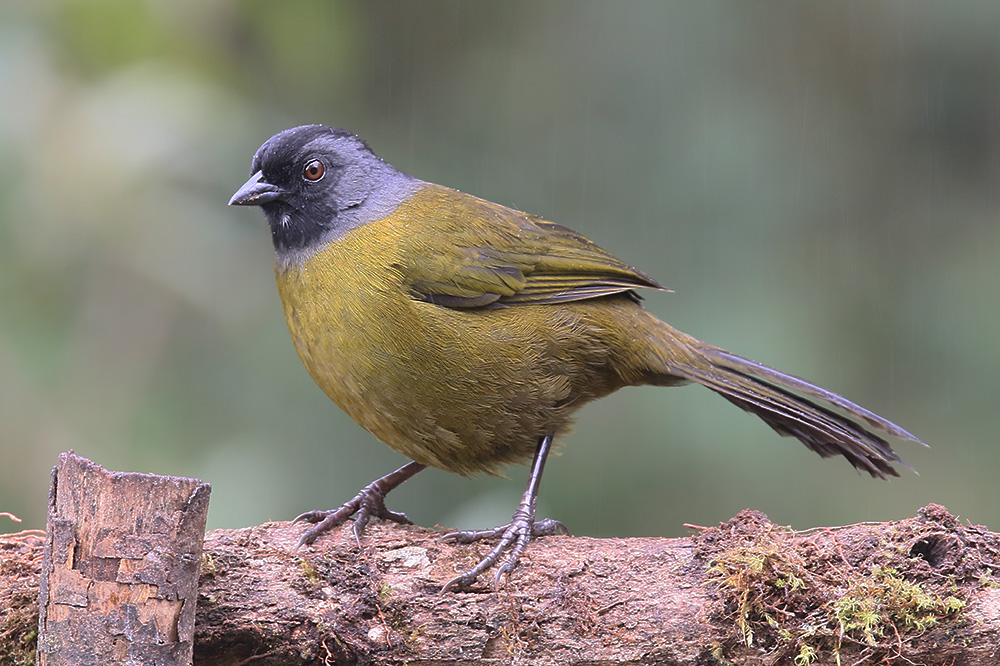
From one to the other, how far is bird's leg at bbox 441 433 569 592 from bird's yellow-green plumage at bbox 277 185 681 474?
0.36 ft

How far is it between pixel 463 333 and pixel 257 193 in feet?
3.30

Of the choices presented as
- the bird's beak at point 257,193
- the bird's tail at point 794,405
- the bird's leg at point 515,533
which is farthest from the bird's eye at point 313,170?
the bird's tail at point 794,405

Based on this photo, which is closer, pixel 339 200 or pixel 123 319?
pixel 339 200

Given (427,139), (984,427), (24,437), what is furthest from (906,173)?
(24,437)

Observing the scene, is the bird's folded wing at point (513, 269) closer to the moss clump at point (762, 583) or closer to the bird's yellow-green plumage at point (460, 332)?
the bird's yellow-green plumage at point (460, 332)

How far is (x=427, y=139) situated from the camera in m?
5.33

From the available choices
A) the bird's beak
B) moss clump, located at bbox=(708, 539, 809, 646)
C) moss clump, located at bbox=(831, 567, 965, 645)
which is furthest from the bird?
moss clump, located at bbox=(831, 567, 965, 645)

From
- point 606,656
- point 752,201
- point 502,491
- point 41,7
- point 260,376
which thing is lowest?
point 606,656

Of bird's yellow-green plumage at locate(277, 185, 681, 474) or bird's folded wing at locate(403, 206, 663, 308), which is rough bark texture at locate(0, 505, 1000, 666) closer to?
bird's yellow-green plumage at locate(277, 185, 681, 474)

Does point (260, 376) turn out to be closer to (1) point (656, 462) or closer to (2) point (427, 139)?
(2) point (427, 139)

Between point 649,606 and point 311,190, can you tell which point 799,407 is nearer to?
point 649,606

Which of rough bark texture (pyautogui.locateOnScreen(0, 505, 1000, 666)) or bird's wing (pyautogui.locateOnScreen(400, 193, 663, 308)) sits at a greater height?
bird's wing (pyautogui.locateOnScreen(400, 193, 663, 308))

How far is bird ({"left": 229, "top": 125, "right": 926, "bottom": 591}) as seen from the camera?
3.49 m

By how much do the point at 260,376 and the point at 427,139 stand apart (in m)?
1.49
